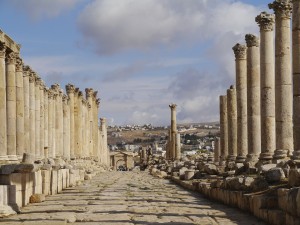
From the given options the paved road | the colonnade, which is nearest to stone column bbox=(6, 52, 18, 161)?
the colonnade

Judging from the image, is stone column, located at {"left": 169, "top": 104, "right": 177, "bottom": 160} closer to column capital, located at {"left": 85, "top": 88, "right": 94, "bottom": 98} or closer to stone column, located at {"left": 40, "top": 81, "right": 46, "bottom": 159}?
column capital, located at {"left": 85, "top": 88, "right": 94, "bottom": 98}

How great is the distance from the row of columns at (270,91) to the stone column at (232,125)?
0.39ft

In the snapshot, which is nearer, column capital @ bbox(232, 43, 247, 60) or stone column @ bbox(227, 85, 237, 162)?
column capital @ bbox(232, 43, 247, 60)

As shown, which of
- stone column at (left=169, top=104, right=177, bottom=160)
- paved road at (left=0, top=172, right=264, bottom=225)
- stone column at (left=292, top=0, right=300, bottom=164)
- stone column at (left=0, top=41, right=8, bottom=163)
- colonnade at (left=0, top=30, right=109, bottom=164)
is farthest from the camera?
stone column at (left=169, top=104, right=177, bottom=160)

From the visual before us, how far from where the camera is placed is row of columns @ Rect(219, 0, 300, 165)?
19.8 metres

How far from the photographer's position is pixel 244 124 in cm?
2969

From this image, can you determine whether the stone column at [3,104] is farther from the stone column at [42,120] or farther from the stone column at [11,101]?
the stone column at [42,120]

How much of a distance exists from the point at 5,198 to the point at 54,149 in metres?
24.9

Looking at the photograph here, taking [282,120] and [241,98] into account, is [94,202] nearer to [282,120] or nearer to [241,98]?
[282,120]

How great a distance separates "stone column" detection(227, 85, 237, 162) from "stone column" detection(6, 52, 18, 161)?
1208 centimetres

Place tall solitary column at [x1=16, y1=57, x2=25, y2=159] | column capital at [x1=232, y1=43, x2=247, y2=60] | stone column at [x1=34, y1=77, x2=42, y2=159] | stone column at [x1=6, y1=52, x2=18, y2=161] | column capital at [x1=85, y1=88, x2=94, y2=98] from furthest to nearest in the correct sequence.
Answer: column capital at [x1=85, y1=88, x2=94, y2=98] < stone column at [x1=34, y1=77, x2=42, y2=159] < column capital at [x1=232, y1=43, x2=247, y2=60] < tall solitary column at [x1=16, y1=57, x2=25, y2=159] < stone column at [x1=6, y1=52, x2=18, y2=161]

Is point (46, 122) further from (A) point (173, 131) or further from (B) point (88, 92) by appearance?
(A) point (173, 131)

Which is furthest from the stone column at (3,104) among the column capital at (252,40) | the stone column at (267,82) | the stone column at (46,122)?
the stone column at (46,122)

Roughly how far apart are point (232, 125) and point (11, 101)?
13473mm
